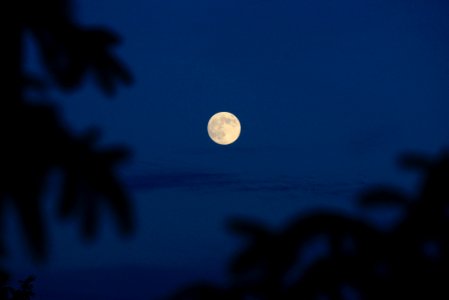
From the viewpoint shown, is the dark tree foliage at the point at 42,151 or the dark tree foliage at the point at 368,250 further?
the dark tree foliage at the point at 42,151

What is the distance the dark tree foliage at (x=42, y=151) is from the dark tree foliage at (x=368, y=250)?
2.93ft

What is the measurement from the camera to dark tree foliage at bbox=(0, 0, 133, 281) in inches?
97.7

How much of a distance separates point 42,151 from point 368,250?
170 cm

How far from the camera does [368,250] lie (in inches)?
85.8

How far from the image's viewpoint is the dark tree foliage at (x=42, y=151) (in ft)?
8.14

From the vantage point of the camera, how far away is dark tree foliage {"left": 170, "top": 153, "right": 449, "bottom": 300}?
1.97m

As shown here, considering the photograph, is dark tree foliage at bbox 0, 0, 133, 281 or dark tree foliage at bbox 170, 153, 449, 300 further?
dark tree foliage at bbox 0, 0, 133, 281

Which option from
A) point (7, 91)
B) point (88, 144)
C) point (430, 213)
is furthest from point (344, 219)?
point (7, 91)

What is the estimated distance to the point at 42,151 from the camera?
2531mm

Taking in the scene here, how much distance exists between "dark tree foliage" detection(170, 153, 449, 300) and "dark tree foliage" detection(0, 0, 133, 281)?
894 mm

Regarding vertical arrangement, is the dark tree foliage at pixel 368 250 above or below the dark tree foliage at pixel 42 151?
below

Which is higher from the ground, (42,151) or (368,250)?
(42,151)

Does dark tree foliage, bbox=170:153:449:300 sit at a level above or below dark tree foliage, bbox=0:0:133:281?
below

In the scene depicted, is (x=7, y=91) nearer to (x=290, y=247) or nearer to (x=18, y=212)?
(x=18, y=212)
